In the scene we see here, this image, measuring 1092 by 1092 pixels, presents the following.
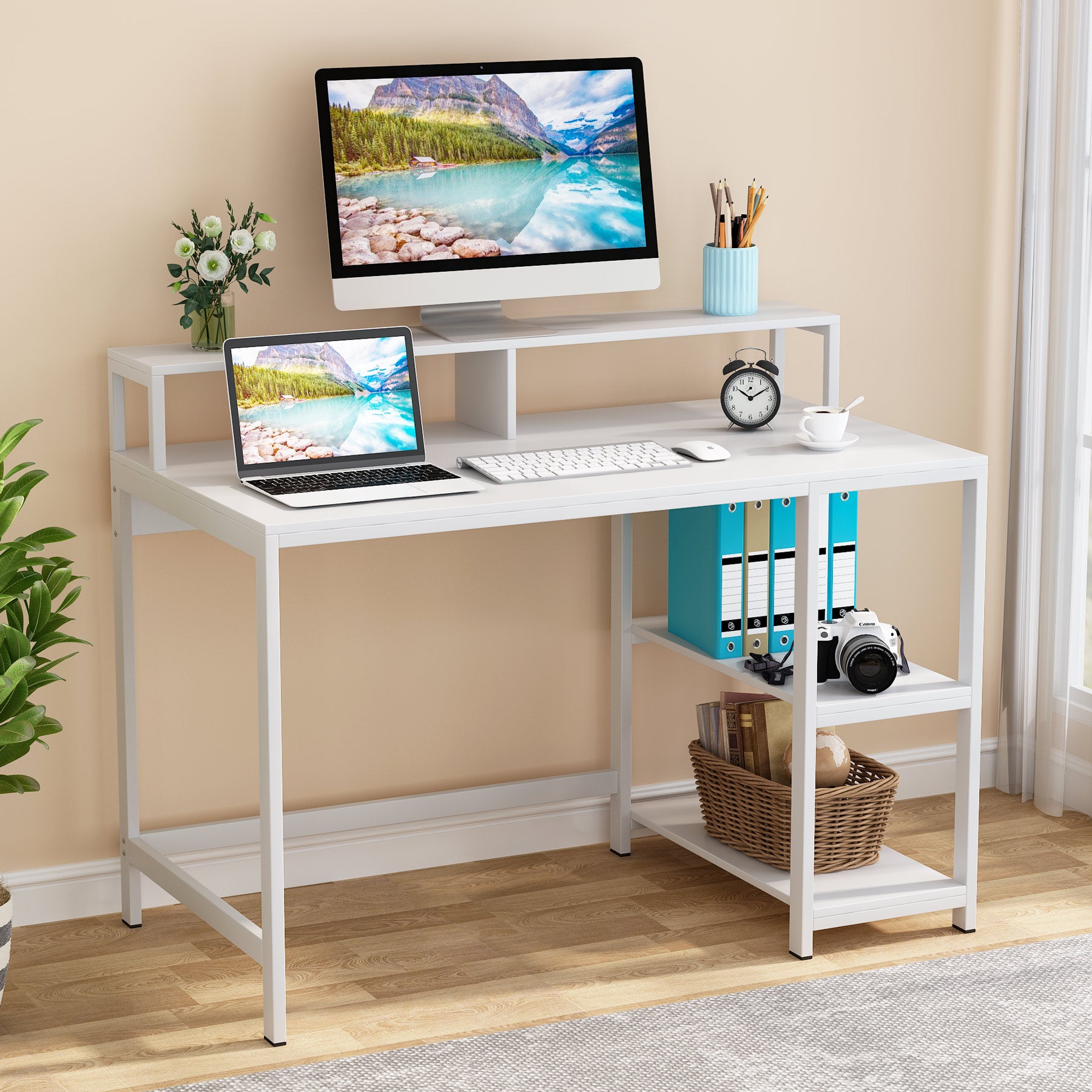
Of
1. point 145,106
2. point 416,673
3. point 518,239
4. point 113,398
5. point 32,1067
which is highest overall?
point 145,106

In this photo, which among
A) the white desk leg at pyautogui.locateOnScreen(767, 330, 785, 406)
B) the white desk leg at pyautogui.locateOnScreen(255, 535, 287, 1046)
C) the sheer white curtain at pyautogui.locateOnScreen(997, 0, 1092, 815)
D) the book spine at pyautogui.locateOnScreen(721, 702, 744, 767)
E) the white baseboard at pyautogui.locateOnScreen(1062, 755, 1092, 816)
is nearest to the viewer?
the white desk leg at pyautogui.locateOnScreen(255, 535, 287, 1046)

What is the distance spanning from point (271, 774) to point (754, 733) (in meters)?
Result: 0.99

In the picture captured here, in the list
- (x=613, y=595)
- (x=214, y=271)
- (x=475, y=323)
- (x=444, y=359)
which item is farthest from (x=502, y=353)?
(x=613, y=595)

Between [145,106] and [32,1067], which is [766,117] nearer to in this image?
[145,106]

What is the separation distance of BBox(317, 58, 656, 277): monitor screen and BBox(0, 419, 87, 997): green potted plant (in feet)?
2.10

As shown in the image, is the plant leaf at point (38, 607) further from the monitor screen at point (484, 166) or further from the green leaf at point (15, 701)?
the monitor screen at point (484, 166)

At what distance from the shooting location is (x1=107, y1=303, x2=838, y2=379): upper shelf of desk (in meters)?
2.84

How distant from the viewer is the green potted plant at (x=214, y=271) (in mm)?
2857

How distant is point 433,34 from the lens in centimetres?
312

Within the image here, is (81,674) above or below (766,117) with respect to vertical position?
below

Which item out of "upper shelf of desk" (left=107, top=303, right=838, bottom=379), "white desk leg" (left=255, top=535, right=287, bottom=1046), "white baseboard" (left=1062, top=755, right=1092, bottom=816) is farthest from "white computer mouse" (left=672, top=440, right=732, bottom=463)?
"white baseboard" (left=1062, top=755, right=1092, bottom=816)

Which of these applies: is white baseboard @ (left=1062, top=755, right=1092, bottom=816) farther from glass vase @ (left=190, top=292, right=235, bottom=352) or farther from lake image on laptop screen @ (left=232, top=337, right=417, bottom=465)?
glass vase @ (left=190, top=292, right=235, bottom=352)

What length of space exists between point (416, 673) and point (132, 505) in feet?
2.14

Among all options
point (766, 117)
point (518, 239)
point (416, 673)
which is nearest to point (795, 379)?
point (766, 117)
